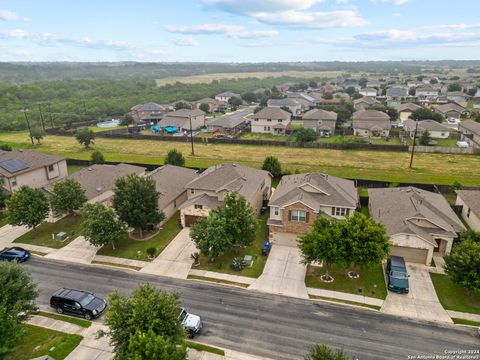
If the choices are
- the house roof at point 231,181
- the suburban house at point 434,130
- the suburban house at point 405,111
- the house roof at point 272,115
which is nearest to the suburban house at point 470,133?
the suburban house at point 434,130

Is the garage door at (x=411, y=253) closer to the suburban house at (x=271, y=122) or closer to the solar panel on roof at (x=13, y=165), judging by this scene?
the solar panel on roof at (x=13, y=165)

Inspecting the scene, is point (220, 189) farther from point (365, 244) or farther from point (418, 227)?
point (418, 227)

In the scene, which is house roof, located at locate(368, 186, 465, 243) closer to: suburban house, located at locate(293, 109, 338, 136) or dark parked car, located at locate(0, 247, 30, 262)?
dark parked car, located at locate(0, 247, 30, 262)

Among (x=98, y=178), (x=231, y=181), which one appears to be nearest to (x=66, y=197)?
(x=98, y=178)

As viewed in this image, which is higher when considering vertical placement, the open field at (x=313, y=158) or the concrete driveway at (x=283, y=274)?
the concrete driveway at (x=283, y=274)

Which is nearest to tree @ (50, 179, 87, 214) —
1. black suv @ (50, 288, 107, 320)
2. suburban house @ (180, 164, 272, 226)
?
suburban house @ (180, 164, 272, 226)

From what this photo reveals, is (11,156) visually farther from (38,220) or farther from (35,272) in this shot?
(35,272)
